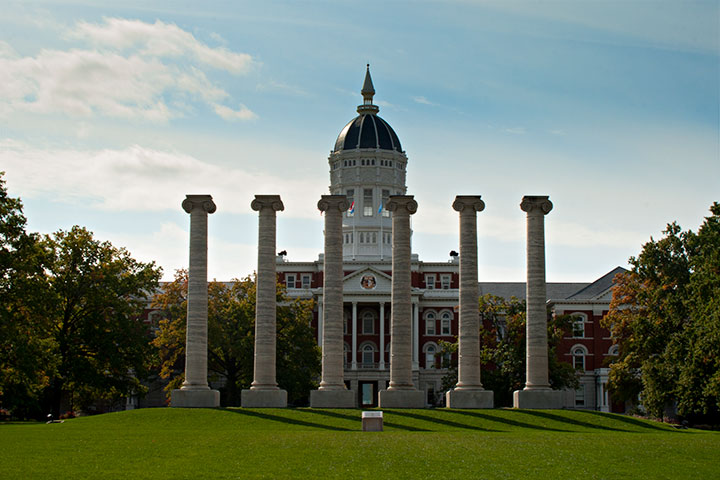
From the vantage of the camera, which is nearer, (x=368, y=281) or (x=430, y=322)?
(x=368, y=281)

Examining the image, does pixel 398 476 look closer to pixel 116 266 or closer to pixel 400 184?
pixel 116 266

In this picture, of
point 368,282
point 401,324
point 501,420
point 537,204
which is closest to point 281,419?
point 401,324

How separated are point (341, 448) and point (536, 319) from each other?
25893 mm

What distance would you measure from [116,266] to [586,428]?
3929 cm

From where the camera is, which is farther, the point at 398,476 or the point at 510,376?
the point at 510,376

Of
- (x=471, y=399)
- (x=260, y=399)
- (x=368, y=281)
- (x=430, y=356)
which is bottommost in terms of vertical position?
(x=260, y=399)

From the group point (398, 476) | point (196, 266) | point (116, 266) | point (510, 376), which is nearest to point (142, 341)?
point (116, 266)

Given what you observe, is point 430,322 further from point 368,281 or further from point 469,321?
point 469,321

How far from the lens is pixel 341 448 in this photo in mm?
36938

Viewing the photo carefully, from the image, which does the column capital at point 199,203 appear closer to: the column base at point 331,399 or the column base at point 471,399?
the column base at point 331,399

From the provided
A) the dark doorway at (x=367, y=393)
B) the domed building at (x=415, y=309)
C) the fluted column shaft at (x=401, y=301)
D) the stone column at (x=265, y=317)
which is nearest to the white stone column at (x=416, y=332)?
the domed building at (x=415, y=309)

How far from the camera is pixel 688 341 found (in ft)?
209

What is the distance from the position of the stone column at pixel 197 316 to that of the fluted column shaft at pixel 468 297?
52.8 ft

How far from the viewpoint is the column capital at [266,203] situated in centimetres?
6181
